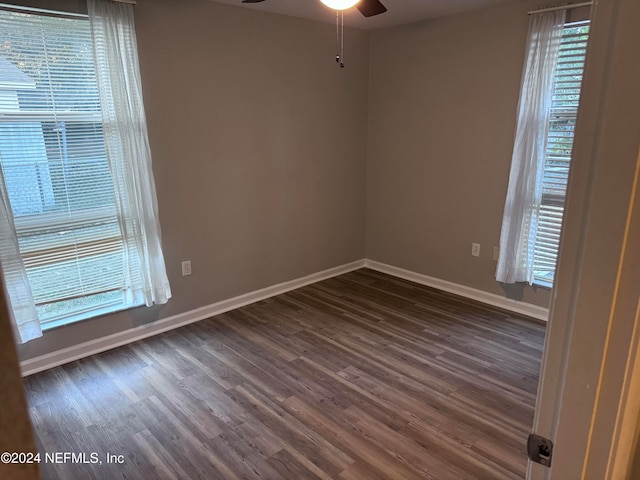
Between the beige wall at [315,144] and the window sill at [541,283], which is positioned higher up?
the beige wall at [315,144]

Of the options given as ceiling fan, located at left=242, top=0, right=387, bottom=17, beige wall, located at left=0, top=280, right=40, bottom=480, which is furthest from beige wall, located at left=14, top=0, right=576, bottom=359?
beige wall, located at left=0, top=280, right=40, bottom=480

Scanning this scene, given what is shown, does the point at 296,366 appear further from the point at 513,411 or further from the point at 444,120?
the point at 444,120

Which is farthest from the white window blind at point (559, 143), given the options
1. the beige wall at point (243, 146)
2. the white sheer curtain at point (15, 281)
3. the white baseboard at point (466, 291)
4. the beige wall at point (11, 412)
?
the white sheer curtain at point (15, 281)

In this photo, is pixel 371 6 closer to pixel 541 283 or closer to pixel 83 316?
pixel 541 283

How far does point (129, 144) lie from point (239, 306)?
5.31 ft

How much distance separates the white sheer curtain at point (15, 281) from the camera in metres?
2.54

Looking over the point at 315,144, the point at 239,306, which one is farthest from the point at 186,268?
the point at 315,144

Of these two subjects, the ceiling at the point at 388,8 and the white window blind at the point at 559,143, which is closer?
the white window blind at the point at 559,143

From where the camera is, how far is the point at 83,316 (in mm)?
3064

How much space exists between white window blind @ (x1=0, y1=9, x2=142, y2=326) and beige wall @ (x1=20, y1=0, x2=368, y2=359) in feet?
1.04

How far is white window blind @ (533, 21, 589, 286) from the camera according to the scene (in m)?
3.04

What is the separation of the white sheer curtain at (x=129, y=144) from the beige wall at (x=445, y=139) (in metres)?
2.31

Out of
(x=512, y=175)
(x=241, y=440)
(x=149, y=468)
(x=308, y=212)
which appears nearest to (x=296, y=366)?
(x=241, y=440)

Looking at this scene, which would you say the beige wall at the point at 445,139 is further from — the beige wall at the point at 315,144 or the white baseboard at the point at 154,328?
the white baseboard at the point at 154,328
